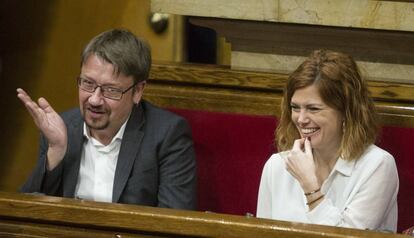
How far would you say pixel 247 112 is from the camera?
3.32 metres

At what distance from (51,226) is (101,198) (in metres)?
0.74

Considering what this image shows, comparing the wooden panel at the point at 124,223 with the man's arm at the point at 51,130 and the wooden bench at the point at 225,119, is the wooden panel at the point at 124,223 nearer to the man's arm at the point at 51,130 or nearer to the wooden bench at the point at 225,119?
the man's arm at the point at 51,130

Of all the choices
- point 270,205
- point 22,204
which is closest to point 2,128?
point 270,205

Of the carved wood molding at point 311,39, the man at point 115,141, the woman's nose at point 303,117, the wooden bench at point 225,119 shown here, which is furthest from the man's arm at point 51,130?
the woman's nose at point 303,117

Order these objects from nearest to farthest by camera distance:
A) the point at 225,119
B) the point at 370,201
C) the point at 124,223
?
the point at 124,223, the point at 370,201, the point at 225,119

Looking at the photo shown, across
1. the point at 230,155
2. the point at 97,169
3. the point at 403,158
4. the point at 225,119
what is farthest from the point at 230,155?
the point at 403,158

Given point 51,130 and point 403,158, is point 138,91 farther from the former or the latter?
point 403,158

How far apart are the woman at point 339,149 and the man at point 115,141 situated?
1.09 ft

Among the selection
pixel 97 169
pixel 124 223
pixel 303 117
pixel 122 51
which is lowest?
pixel 124 223

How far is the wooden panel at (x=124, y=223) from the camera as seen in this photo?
2314 mm

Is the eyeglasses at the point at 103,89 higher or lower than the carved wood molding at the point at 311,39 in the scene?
lower

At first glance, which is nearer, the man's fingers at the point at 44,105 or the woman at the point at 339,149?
the woman at the point at 339,149

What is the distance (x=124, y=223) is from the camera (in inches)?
94.0

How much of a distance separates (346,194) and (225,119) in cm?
49
